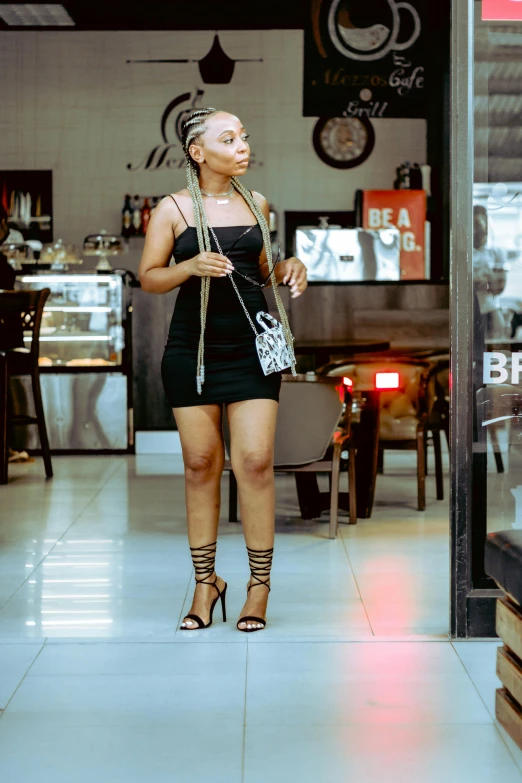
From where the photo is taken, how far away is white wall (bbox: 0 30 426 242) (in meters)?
11.4

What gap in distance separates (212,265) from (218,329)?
263 millimetres

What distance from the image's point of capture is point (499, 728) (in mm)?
2467

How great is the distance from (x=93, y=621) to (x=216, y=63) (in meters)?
9.03

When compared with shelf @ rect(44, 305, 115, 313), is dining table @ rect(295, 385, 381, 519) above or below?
below

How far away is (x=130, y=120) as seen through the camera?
37.4ft

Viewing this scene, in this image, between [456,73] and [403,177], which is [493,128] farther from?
[403,177]

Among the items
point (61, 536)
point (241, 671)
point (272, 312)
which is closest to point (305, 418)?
point (61, 536)

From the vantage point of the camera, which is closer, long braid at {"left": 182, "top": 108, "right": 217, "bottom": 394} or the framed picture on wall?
long braid at {"left": 182, "top": 108, "right": 217, "bottom": 394}

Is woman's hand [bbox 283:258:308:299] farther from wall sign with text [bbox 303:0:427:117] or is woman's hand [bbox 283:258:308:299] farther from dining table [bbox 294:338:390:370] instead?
wall sign with text [bbox 303:0:427:117]

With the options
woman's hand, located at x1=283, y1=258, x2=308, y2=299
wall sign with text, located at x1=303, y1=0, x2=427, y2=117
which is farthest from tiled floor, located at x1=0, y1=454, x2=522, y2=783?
wall sign with text, located at x1=303, y1=0, x2=427, y2=117

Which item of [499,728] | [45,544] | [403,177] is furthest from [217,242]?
[403,177]

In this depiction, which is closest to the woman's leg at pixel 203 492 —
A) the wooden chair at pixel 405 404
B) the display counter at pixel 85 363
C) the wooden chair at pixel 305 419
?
the wooden chair at pixel 305 419

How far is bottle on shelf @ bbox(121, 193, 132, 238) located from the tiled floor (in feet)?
20.9

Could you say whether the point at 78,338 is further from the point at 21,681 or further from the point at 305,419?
the point at 21,681
